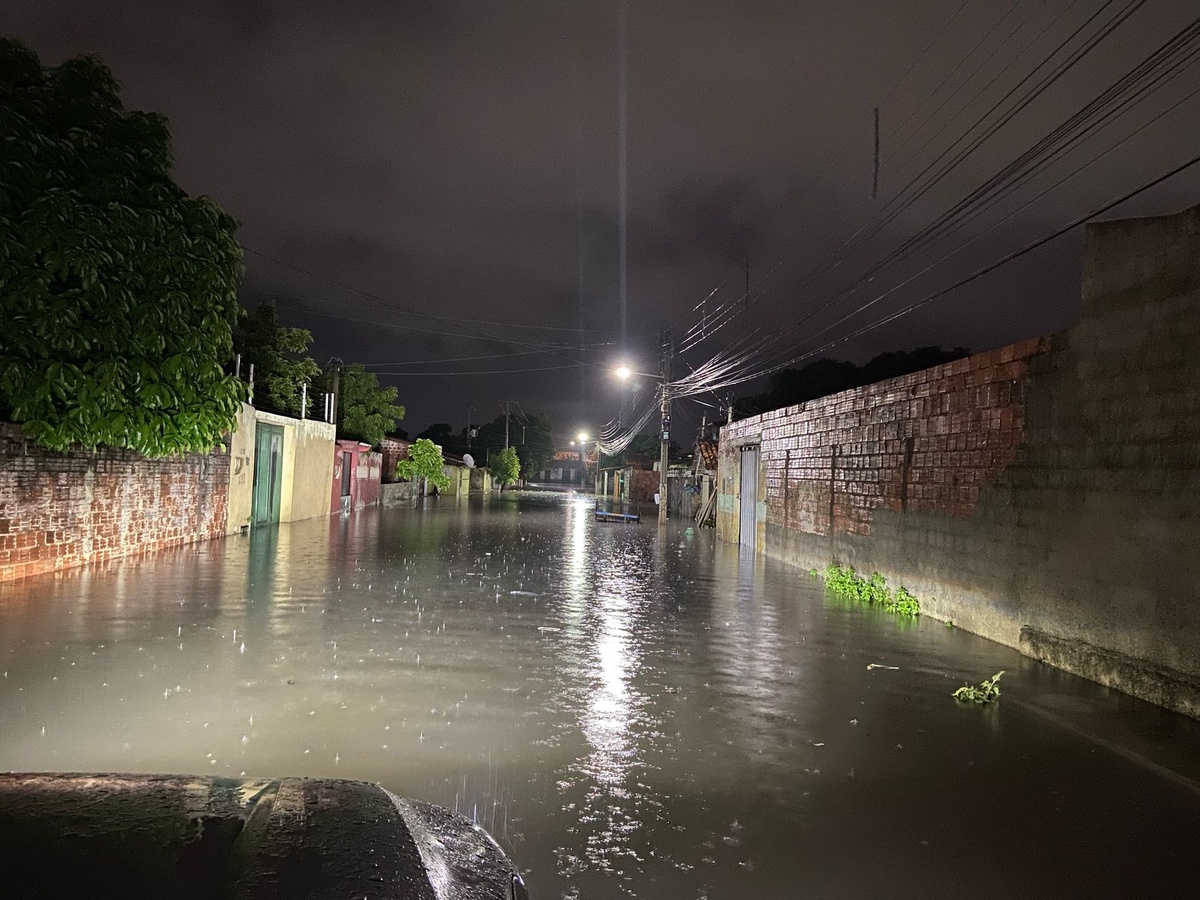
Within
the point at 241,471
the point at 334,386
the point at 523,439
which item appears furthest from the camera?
the point at 523,439

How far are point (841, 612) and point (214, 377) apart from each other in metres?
9.50

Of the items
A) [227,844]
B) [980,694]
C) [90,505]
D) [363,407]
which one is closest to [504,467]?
[363,407]

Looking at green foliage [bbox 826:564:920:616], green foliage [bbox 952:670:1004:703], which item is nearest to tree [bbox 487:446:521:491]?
green foliage [bbox 826:564:920:616]

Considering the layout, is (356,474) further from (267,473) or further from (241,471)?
(241,471)

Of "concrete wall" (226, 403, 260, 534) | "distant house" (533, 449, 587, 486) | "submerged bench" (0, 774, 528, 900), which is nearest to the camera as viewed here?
"submerged bench" (0, 774, 528, 900)

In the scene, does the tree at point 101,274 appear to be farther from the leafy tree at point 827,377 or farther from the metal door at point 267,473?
the leafy tree at point 827,377

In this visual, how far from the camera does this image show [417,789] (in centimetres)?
399

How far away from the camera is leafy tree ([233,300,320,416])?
25.0 m

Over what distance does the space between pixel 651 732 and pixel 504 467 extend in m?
66.4

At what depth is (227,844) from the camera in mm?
1779

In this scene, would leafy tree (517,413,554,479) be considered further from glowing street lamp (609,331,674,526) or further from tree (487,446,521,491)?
glowing street lamp (609,331,674,526)

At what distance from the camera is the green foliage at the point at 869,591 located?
10.1 metres

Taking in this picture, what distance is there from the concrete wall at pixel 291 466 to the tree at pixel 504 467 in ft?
145

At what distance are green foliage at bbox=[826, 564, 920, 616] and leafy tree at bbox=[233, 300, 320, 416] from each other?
1842cm
